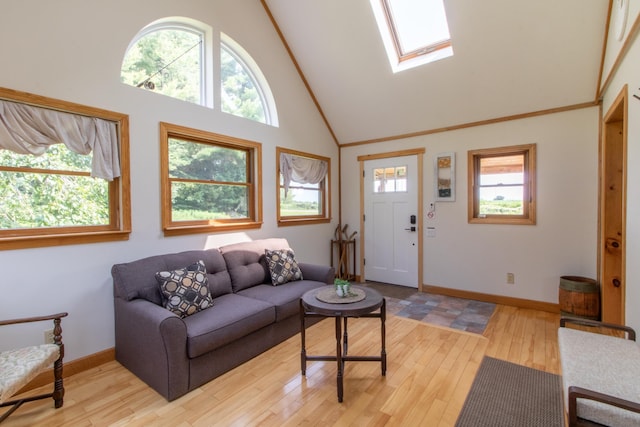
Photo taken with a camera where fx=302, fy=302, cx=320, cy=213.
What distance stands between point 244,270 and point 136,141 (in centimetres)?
156

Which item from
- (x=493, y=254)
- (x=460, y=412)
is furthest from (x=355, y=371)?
(x=493, y=254)

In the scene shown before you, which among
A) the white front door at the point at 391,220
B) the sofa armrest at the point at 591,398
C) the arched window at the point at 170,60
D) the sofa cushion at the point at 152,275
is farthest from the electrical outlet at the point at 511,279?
the arched window at the point at 170,60

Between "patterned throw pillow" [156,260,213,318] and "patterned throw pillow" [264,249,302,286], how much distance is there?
80 centimetres

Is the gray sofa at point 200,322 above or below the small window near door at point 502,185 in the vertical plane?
below

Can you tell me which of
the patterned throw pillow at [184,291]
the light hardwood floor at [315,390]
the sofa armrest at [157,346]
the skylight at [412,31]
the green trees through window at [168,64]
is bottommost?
the light hardwood floor at [315,390]

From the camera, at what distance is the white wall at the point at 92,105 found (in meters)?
2.10

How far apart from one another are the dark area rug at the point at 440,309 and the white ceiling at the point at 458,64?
2.36m

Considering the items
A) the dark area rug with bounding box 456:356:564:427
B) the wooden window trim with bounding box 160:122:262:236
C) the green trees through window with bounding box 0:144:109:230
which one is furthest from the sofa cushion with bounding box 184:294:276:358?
the dark area rug with bounding box 456:356:564:427

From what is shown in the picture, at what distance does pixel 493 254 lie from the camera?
3877mm

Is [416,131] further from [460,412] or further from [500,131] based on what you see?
[460,412]

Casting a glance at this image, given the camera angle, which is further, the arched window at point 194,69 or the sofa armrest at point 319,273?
the sofa armrest at point 319,273

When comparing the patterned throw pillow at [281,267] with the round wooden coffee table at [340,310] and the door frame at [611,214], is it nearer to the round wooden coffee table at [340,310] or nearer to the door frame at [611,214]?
the round wooden coffee table at [340,310]

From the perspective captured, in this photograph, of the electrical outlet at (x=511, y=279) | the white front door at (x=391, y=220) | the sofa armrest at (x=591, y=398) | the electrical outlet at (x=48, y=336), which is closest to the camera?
the sofa armrest at (x=591, y=398)

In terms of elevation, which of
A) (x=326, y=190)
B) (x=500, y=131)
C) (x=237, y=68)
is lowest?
(x=326, y=190)
